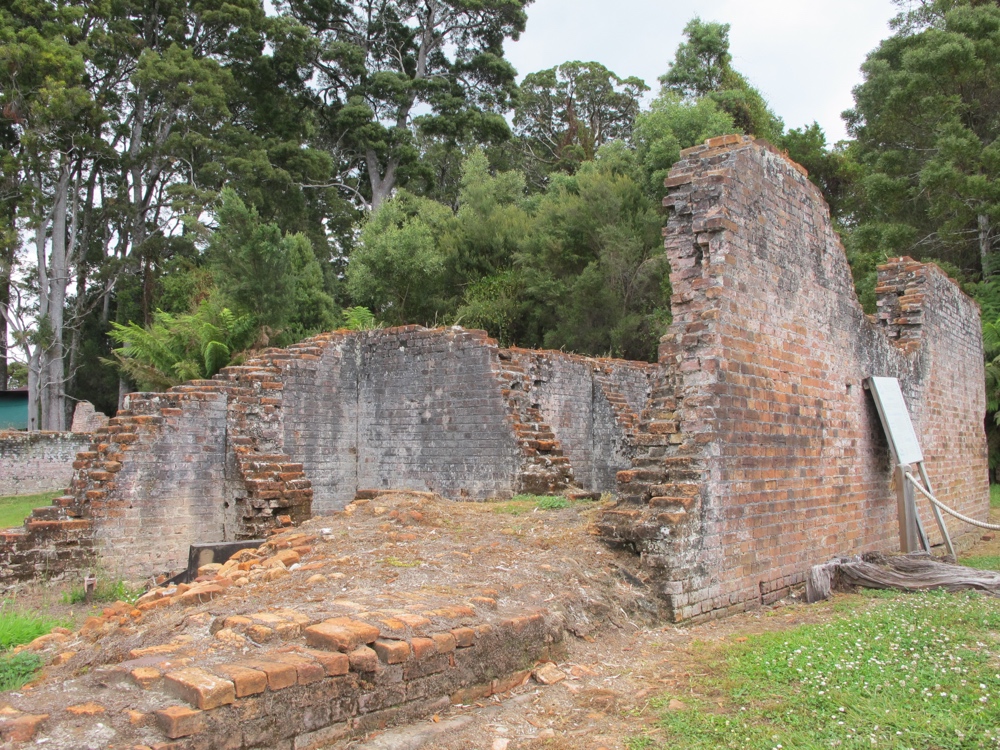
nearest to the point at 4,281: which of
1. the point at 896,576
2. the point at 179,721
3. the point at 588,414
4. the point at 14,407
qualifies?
the point at 14,407

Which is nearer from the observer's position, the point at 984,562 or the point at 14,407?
the point at 984,562

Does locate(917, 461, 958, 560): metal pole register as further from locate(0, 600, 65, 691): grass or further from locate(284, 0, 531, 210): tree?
locate(284, 0, 531, 210): tree

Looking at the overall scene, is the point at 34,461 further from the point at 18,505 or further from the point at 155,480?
the point at 155,480

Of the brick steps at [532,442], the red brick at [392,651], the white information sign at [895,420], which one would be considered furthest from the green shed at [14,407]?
the red brick at [392,651]

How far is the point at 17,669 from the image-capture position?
4465 millimetres

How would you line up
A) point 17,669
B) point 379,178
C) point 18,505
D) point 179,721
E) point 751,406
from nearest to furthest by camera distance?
point 179,721 < point 17,669 < point 751,406 < point 18,505 < point 379,178

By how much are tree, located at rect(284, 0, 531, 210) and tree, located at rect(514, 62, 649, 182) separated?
244 cm

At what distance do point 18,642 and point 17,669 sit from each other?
1.70 metres

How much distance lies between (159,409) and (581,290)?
12.9 metres

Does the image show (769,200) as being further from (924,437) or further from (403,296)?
(403,296)

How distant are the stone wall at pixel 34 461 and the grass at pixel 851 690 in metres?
19.1

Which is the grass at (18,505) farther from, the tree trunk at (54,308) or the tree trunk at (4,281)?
the tree trunk at (4,281)

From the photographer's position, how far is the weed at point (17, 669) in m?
4.28

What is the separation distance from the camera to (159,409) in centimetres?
983
